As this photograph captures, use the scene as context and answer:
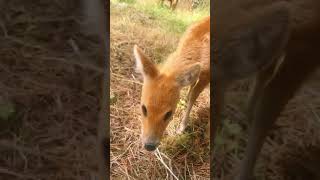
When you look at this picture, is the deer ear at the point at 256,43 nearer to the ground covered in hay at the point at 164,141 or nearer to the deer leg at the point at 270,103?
the deer leg at the point at 270,103

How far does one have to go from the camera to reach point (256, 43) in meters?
1.02

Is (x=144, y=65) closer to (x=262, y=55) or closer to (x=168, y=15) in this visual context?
(x=168, y=15)

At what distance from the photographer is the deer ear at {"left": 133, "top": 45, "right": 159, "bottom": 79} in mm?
1107

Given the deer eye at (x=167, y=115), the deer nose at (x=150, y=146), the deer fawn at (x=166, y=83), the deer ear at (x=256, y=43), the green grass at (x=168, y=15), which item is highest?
the green grass at (x=168, y=15)

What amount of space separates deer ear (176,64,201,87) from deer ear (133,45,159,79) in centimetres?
6

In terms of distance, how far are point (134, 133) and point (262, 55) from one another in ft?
1.26

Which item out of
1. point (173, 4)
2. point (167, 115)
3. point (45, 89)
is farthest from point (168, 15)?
point (45, 89)

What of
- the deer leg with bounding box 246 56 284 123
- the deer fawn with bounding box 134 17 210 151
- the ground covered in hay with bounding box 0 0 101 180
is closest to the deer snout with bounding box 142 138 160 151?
the deer fawn with bounding box 134 17 210 151

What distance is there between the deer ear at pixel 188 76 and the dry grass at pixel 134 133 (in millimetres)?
59

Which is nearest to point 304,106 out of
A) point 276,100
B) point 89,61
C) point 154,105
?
point 276,100

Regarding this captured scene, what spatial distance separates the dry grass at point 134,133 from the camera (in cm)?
114

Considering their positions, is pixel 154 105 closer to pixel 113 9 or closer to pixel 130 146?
pixel 130 146

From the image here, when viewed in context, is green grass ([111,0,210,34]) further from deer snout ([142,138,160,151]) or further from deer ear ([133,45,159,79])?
deer snout ([142,138,160,151])

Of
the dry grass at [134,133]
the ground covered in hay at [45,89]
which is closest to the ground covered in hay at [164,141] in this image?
the dry grass at [134,133]
